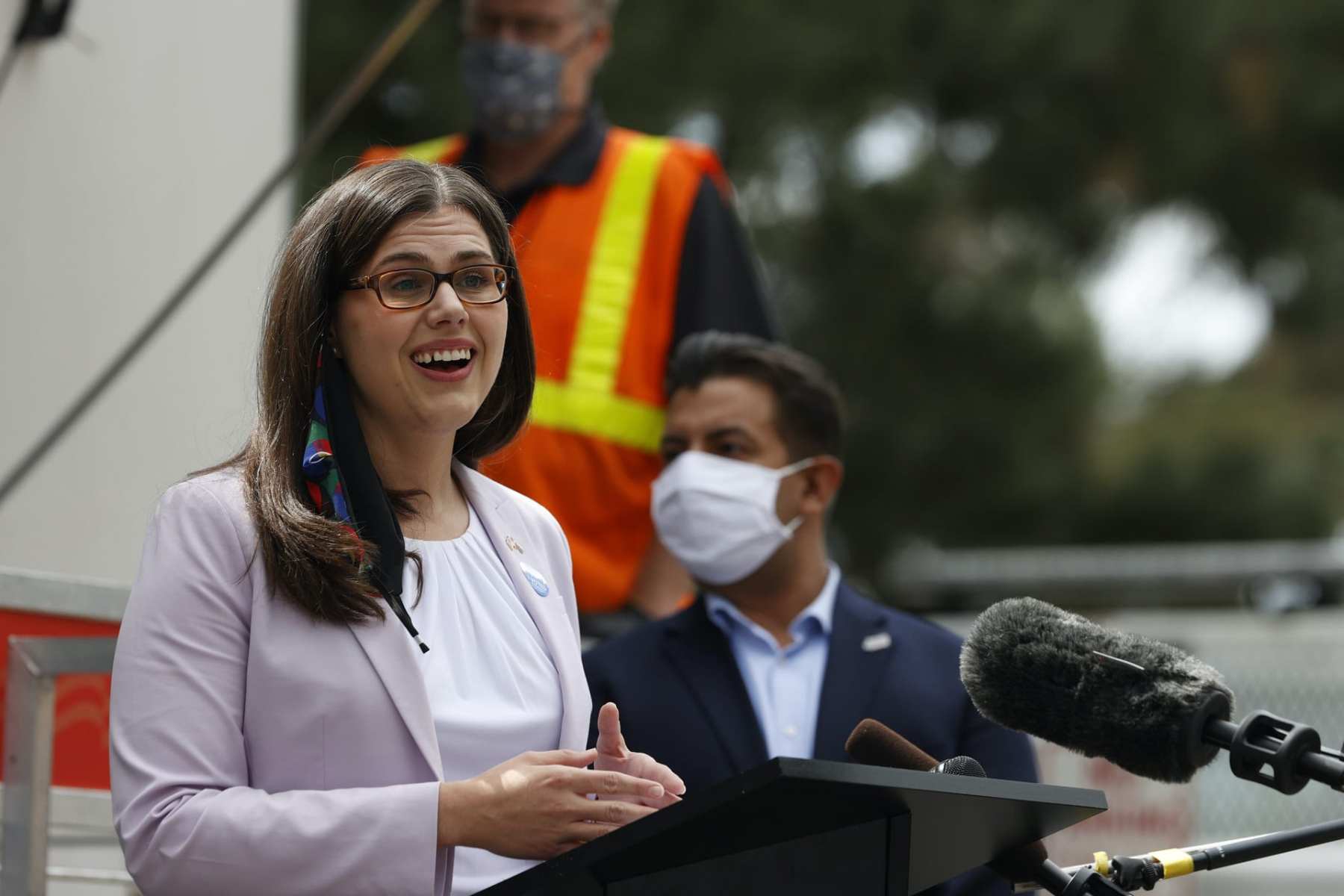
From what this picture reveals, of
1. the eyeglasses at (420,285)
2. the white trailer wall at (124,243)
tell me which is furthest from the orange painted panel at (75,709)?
the eyeglasses at (420,285)

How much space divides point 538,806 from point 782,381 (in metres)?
2.28

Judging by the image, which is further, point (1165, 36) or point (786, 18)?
point (1165, 36)

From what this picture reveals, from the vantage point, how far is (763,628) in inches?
157

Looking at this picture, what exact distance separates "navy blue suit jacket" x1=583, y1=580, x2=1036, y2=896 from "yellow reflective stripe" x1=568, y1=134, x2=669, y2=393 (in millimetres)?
840

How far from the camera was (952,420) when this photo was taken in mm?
12141

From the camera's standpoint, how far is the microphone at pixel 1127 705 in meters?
1.99

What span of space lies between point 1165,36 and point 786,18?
2.46 meters

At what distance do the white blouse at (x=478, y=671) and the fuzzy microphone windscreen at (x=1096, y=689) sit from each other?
0.60 metres

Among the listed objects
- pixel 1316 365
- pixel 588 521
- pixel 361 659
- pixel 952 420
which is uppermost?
pixel 1316 365

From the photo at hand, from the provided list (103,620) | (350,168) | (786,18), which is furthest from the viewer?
(786,18)

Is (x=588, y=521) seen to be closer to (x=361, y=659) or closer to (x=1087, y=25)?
(x=361, y=659)

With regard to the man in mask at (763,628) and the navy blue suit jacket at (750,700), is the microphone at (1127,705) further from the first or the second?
the navy blue suit jacket at (750,700)

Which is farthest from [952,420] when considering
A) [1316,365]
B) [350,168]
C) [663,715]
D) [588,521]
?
[350,168]

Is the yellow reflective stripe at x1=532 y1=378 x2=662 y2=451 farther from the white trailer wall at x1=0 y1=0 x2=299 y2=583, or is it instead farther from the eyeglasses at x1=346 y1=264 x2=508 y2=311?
the eyeglasses at x1=346 y1=264 x2=508 y2=311
